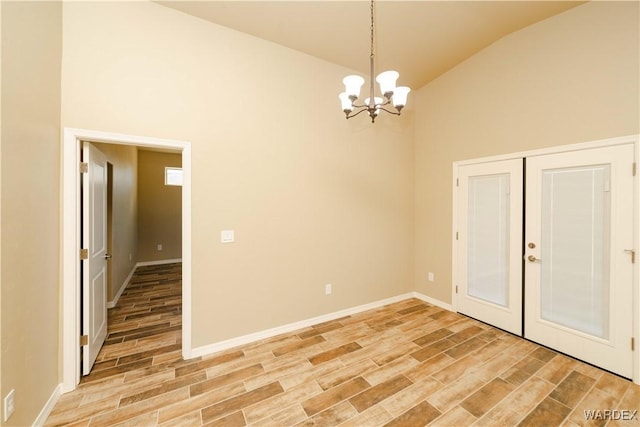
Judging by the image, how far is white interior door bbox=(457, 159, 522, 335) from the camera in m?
3.03

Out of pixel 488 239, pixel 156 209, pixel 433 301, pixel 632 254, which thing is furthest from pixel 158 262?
pixel 632 254

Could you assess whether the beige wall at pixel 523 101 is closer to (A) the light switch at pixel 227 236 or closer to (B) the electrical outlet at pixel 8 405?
(A) the light switch at pixel 227 236

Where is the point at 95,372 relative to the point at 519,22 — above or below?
below

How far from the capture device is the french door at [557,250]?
2316mm

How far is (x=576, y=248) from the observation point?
8.46 ft

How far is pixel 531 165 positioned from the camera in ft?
9.46

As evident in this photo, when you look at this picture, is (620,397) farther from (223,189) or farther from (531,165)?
(223,189)

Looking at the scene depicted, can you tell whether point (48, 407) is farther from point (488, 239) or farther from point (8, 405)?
point (488, 239)

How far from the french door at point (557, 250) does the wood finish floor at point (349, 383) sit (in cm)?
29

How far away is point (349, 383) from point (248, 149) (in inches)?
101

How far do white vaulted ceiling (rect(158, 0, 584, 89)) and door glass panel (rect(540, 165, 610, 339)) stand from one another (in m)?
1.81

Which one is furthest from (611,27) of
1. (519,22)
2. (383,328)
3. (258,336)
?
(258,336)

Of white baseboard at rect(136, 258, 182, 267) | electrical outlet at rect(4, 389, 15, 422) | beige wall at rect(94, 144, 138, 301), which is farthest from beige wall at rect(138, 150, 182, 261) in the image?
electrical outlet at rect(4, 389, 15, 422)

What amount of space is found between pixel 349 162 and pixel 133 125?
2494mm
